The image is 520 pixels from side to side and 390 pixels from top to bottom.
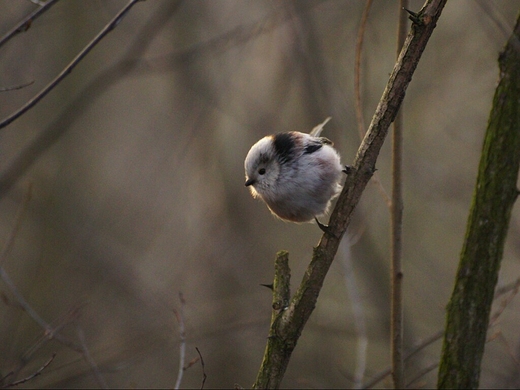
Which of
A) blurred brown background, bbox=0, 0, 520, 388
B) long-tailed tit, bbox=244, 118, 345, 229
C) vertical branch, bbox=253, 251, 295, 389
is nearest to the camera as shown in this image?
vertical branch, bbox=253, 251, 295, 389

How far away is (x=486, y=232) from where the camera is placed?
232cm

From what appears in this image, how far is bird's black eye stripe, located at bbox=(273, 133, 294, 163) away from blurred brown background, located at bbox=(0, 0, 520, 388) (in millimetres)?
2066

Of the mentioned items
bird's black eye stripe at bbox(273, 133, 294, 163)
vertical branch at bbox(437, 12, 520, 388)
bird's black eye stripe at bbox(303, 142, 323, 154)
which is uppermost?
bird's black eye stripe at bbox(303, 142, 323, 154)

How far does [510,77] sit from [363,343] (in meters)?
1.99

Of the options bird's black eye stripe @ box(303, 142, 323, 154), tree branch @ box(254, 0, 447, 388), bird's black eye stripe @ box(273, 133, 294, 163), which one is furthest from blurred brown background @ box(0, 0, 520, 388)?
tree branch @ box(254, 0, 447, 388)

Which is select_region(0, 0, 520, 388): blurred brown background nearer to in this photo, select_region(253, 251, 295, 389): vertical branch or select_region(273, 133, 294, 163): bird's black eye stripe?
select_region(273, 133, 294, 163): bird's black eye stripe

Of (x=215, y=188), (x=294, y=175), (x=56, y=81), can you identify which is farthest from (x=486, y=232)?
(x=215, y=188)

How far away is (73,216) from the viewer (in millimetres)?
7250

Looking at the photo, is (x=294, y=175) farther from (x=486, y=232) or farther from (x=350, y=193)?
(x=486, y=232)

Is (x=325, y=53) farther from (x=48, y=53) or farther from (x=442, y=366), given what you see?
(x=442, y=366)

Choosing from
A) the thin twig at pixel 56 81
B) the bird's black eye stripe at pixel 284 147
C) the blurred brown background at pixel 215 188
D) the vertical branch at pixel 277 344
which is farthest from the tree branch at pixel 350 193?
the blurred brown background at pixel 215 188

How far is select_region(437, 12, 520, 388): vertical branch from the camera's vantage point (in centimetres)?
228

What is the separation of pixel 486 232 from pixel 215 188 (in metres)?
5.31

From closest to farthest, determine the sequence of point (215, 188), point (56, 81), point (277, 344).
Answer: point (56, 81), point (277, 344), point (215, 188)
